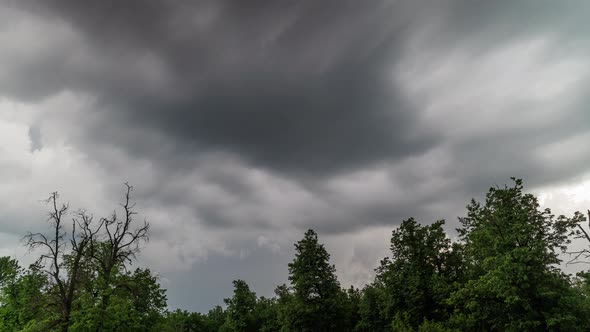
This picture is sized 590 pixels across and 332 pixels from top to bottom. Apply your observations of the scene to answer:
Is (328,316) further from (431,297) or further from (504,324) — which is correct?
(504,324)

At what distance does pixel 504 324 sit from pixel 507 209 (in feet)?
36.2

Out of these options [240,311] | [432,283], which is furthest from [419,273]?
[240,311]

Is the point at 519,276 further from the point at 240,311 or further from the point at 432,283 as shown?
the point at 240,311

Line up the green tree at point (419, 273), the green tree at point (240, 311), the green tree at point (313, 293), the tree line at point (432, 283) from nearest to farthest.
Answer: the tree line at point (432, 283), the green tree at point (419, 273), the green tree at point (313, 293), the green tree at point (240, 311)

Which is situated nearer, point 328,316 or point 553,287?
point 553,287

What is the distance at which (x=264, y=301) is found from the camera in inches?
3866

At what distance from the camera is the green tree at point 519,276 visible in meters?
33.3

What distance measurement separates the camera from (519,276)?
33188mm

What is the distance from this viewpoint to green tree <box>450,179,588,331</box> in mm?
33312

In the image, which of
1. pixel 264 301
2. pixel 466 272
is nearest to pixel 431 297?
pixel 466 272

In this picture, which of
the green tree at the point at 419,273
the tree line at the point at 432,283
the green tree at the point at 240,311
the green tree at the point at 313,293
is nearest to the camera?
the tree line at the point at 432,283

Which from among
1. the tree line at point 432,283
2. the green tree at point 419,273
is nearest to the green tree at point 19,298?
the tree line at point 432,283

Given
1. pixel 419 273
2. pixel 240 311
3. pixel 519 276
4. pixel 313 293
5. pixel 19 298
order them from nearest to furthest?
pixel 519 276
pixel 19 298
pixel 419 273
pixel 313 293
pixel 240 311

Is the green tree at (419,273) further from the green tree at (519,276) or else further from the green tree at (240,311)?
the green tree at (240,311)
